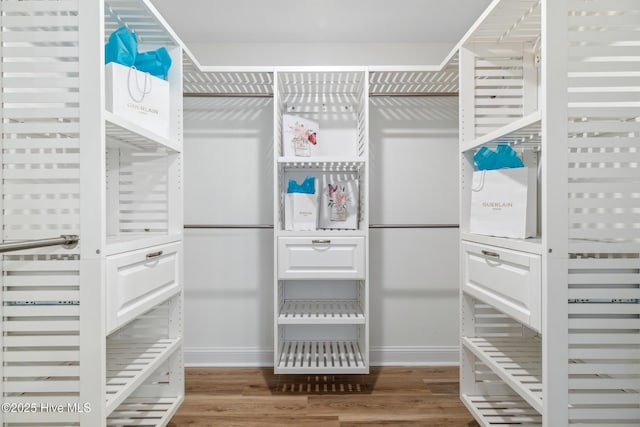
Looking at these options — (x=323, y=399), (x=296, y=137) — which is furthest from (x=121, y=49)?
(x=323, y=399)

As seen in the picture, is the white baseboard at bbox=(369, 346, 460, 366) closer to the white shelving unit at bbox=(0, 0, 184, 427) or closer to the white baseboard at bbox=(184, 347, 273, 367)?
the white baseboard at bbox=(184, 347, 273, 367)

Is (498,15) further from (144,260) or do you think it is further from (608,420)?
(144,260)

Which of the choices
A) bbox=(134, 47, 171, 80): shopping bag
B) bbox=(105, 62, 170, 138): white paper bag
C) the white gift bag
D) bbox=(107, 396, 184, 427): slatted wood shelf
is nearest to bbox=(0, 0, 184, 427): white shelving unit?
bbox=(105, 62, 170, 138): white paper bag

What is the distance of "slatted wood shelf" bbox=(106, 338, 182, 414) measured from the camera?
1.32m

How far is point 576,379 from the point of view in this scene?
3.87 feet

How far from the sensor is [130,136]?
1.48 metres

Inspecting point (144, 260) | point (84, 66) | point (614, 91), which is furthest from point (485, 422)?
point (84, 66)

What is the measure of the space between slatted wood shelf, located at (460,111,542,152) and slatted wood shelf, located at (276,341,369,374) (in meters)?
1.27

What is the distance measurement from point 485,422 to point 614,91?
129cm

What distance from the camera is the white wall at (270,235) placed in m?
2.59

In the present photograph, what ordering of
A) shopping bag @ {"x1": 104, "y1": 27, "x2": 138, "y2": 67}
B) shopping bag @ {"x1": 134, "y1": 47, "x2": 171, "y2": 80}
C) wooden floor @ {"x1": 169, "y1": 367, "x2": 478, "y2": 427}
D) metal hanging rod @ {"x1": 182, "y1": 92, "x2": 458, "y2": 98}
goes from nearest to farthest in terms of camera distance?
shopping bag @ {"x1": 104, "y1": 27, "x2": 138, "y2": 67} < shopping bag @ {"x1": 134, "y1": 47, "x2": 171, "y2": 80} < wooden floor @ {"x1": 169, "y1": 367, "x2": 478, "y2": 427} < metal hanging rod @ {"x1": 182, "y1": 92, "x2": 458, "y2": 98}

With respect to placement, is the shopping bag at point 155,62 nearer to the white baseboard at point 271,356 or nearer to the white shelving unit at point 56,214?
A: the white shelving unit at point 56,214

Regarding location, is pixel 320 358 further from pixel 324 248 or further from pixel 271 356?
pixel 324 248

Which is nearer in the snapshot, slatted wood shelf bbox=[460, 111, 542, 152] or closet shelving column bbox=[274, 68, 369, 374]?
slatted wood shelf bbox=[460, 111, 542, 152]
